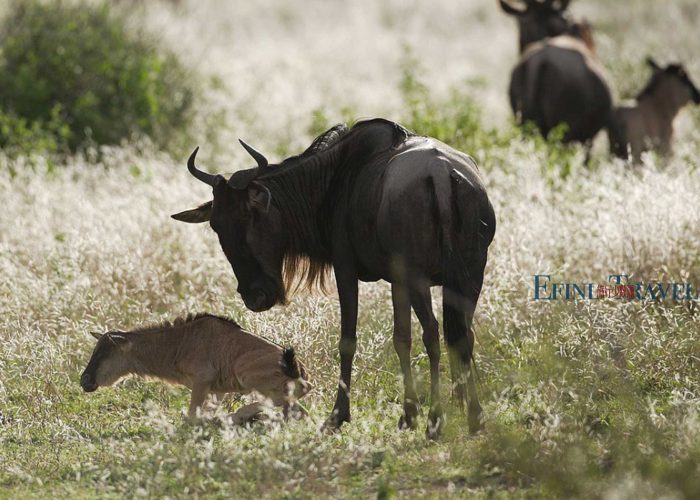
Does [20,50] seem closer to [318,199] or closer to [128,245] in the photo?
[128,245]

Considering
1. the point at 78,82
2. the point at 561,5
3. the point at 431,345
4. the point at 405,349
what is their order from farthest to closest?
the point at 561,5
the point at 78,82
the point at 405,349
the point at 431,345

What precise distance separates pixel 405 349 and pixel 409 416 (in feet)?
1.17

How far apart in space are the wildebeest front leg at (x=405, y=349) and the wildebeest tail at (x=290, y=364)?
59 cm

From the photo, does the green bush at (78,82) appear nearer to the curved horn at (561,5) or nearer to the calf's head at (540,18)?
the calf's head at (540,18)

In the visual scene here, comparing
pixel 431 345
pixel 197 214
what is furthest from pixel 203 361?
pixel 431 345

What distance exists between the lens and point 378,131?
6773 mm

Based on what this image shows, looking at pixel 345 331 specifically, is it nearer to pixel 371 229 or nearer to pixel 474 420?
pixel 371 229

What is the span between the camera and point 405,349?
6574 mm

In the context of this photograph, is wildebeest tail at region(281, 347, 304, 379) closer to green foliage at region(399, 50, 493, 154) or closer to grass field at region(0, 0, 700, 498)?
grass field at region(0, 0, 700, 498)

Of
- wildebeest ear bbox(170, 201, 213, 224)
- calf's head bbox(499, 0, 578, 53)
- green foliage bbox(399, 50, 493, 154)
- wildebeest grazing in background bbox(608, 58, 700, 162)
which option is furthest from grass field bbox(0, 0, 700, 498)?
calf's head bbox(499, 0, 578, 53)

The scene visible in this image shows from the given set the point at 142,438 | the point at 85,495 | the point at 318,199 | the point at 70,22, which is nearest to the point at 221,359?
the point at 142,438

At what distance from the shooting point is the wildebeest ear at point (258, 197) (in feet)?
21.9

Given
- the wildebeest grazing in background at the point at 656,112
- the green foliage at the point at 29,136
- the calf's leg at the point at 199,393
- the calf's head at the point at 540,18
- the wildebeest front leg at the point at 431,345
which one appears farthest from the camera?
the calf's head at the point at 540,18

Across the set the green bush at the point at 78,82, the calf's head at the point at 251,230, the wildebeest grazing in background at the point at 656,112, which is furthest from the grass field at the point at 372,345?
the calf's head at the point at 251,230
